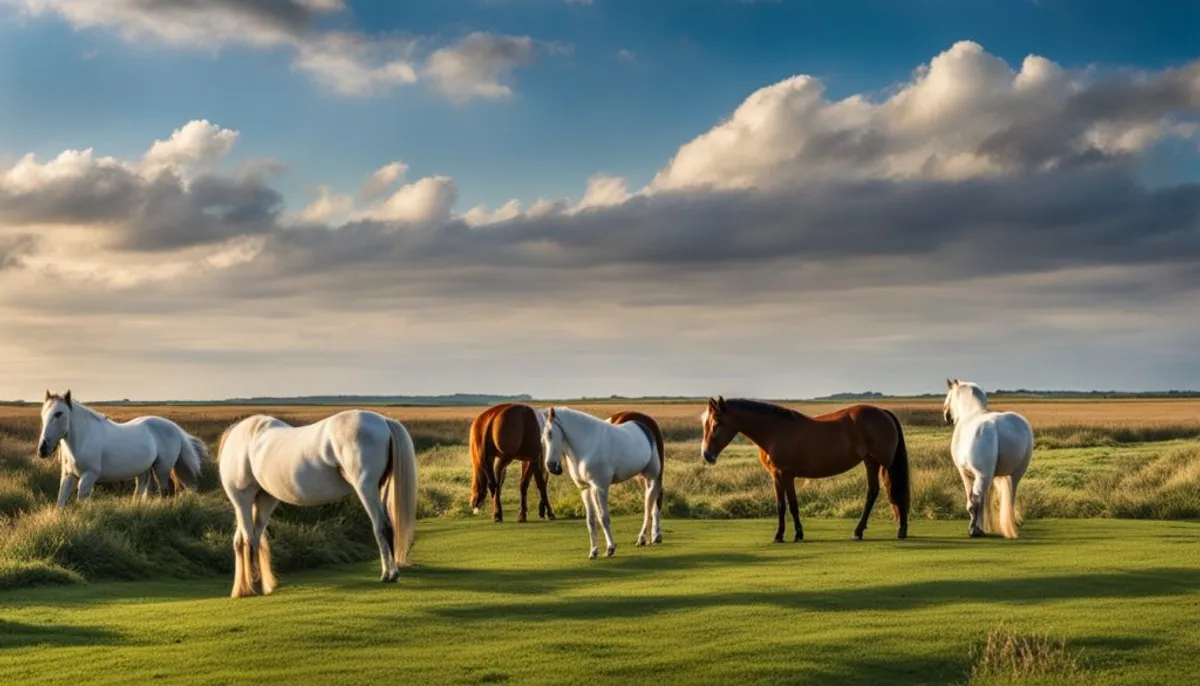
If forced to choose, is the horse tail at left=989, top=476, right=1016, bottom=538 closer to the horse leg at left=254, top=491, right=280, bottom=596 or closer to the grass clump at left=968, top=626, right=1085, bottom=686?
the grass clump at left=968, top=626, right=1085, bottom=686

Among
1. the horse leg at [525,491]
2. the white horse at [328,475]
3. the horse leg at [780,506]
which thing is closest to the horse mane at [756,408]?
the horse leg at [780,506]

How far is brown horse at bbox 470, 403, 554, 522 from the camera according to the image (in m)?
22.6

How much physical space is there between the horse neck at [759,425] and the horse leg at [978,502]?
127 inches

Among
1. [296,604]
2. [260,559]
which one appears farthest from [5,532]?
[296,604]

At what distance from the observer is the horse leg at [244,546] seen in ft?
44.2

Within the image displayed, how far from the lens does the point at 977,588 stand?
12.8 meters

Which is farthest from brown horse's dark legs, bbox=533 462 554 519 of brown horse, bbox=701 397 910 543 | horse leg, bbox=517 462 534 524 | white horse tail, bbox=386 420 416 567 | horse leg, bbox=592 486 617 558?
white horse tail, bbox=386 420 416 567

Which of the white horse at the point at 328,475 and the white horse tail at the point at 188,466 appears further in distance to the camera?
the white horse tail at the point at 188,466

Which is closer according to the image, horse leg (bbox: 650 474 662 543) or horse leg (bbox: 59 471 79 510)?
horse leg (bbox: 650 474 662 543)

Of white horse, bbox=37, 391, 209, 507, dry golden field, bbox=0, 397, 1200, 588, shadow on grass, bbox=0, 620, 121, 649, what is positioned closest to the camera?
shadow on grass, bbox=0, 620, 121, 649

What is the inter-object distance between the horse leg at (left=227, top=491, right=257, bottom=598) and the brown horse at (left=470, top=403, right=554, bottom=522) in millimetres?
8250

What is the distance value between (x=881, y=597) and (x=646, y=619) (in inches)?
108

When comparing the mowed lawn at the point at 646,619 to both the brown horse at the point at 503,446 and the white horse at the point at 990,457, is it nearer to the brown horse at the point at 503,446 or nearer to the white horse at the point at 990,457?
the white horse at the point at 990,457

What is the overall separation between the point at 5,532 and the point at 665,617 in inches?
418
